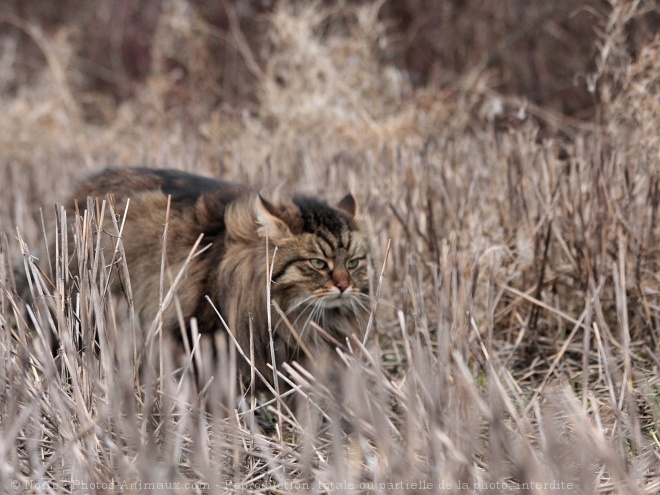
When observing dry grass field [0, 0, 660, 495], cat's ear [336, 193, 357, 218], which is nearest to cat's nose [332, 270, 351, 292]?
dry grass field [0, 0, 660, 495]

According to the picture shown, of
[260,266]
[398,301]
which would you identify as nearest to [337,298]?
[260,266]

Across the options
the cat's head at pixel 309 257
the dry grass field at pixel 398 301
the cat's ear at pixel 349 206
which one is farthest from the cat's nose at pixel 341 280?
the cat's ear at pixel 349 206

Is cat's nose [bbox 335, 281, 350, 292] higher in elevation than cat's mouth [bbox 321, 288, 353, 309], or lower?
higher

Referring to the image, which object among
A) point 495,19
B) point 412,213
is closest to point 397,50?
point 495,19

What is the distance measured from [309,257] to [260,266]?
0.17 metres

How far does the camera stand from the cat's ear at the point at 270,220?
8.84ft

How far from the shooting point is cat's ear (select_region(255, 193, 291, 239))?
2693 mm

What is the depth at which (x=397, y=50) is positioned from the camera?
913 cm

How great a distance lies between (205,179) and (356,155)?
179 centimetres

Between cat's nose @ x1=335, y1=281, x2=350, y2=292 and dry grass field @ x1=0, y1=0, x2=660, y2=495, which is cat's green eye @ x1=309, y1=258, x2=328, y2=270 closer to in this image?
cat's nose @ x1=335, y1=281, x2=350, y2=292

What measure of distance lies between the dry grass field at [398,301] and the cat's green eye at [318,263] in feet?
0.73

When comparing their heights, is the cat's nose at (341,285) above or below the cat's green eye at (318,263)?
below

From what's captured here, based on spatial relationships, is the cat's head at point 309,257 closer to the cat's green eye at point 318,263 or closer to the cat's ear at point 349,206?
the cat's green eye at point 318,263

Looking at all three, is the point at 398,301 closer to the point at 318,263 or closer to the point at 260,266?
the point at 318,263
